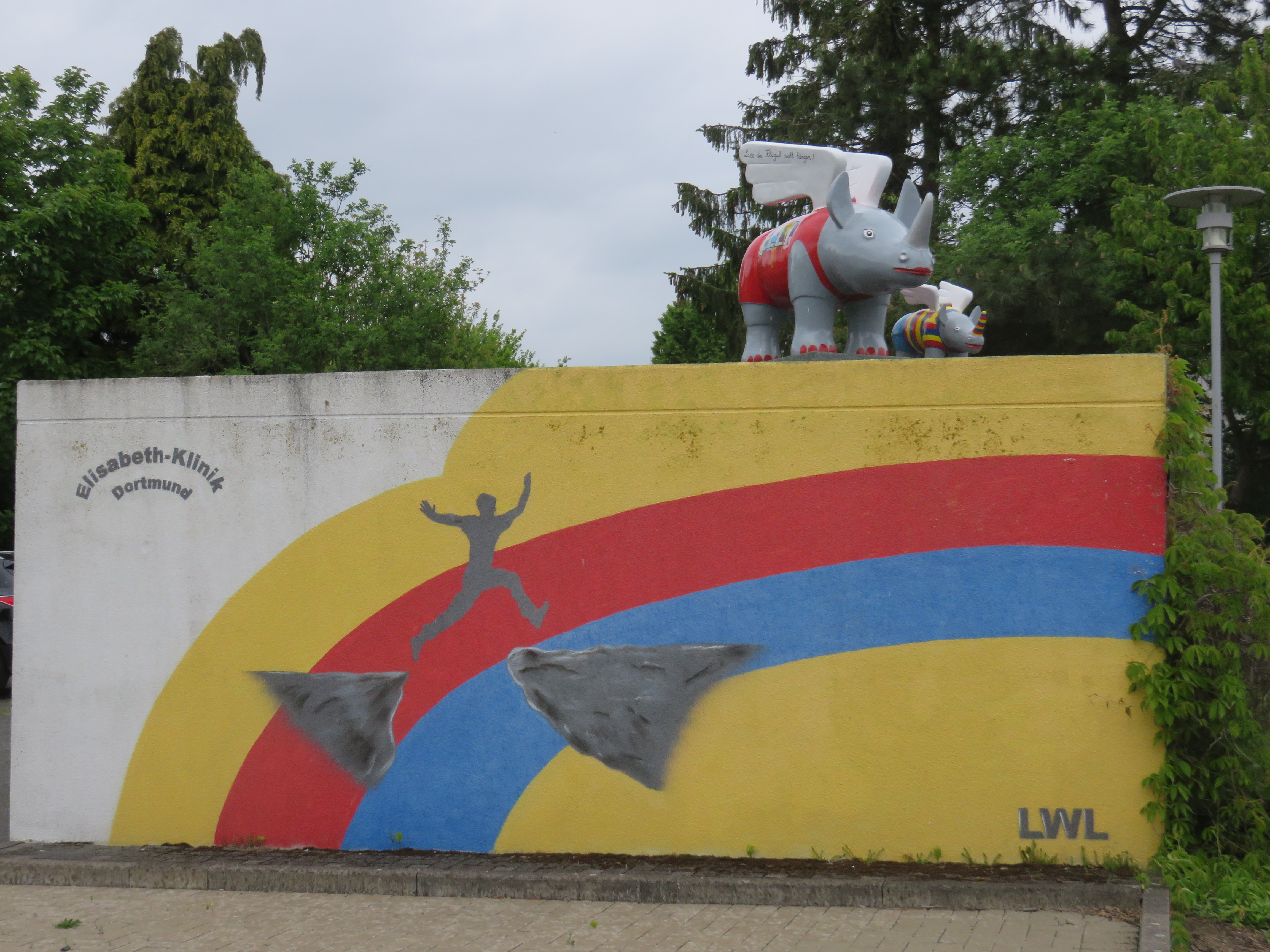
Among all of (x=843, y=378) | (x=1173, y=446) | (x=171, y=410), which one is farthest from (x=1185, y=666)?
(x=171, y=410)

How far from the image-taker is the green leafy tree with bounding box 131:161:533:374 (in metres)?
23.8

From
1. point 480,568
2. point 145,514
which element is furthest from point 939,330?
point 145,514

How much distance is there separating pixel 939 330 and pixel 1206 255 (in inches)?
336

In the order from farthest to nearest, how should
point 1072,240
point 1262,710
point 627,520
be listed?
point 1072,240, point 627,520, point 1262,710

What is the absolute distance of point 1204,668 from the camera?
5496mm

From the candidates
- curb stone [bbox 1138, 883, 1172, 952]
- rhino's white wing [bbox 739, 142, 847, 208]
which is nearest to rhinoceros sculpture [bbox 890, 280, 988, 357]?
rhino's white wing [bbox 739, 142, 847, 208]

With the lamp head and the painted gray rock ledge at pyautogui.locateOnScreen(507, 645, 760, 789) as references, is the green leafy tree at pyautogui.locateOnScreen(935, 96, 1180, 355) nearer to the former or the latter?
the lamp head

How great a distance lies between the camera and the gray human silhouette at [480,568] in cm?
614

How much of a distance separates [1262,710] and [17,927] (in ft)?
20.1

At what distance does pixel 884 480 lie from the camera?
231 inches

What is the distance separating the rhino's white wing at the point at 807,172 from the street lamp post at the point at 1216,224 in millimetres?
3562

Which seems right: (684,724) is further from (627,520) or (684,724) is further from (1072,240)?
(1072,240)

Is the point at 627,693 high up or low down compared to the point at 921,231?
down

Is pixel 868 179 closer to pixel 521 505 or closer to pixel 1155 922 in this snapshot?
pixel 521 505
